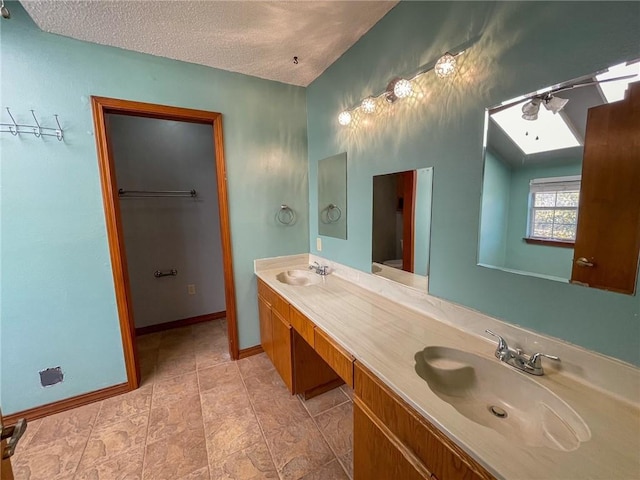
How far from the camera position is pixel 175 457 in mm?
1451

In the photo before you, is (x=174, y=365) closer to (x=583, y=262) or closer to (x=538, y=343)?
(x=538, y=343)

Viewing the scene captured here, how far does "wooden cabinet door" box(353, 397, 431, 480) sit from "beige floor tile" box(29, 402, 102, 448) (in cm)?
177

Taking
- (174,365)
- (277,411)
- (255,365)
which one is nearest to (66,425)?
(174,365)

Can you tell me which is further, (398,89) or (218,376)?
(218,376)

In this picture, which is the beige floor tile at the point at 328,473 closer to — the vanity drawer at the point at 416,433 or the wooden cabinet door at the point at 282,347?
the wooden cabinet door at the point at 282,347

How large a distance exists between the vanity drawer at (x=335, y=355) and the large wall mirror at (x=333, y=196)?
2.97ft

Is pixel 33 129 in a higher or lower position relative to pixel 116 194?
higher

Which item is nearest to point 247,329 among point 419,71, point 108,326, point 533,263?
point 108,326

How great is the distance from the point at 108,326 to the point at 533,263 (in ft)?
8.66

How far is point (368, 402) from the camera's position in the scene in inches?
39.6

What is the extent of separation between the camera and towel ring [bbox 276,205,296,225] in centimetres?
242

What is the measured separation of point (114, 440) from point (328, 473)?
1.35 metres

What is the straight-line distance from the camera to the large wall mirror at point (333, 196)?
2004 mm

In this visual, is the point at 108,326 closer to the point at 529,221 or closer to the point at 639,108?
the point at 529,221
